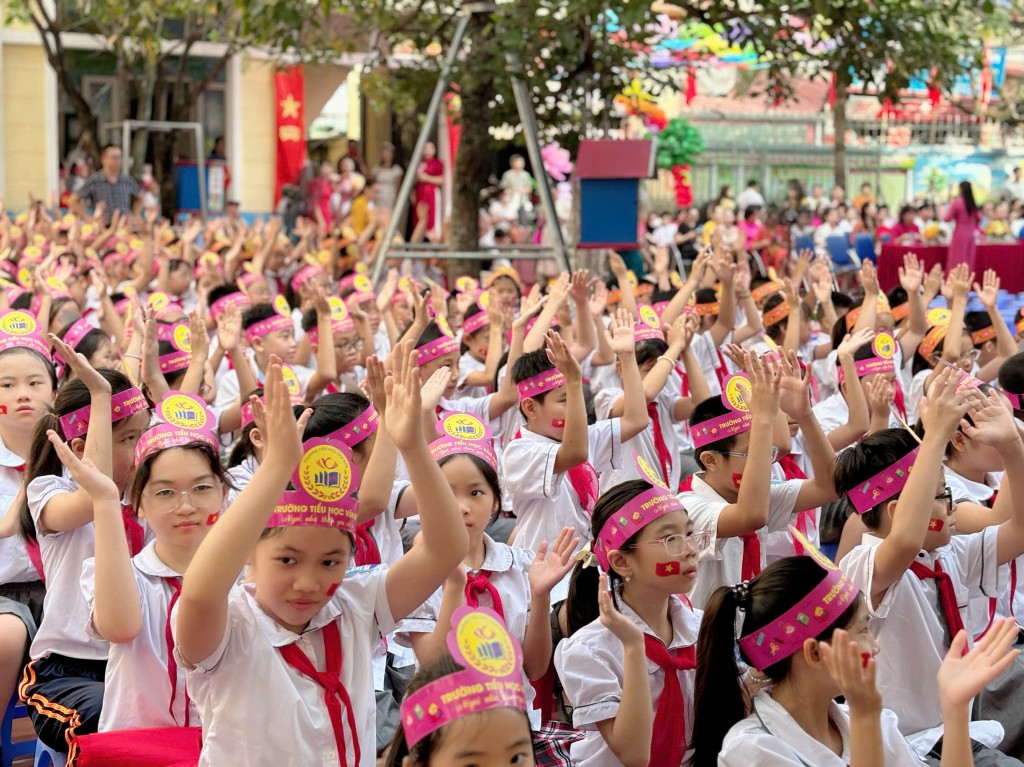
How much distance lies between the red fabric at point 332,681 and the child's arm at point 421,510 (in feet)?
0.54

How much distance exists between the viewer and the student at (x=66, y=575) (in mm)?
3436

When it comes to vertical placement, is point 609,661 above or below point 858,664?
below

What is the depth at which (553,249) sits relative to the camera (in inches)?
412

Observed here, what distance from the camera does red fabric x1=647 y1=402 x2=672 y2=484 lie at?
565cm

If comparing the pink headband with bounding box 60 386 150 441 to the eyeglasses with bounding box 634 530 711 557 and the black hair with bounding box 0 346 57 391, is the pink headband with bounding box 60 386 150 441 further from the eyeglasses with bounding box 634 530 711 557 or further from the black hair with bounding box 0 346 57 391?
the eyeglasses with bounding box 634 530 711 557

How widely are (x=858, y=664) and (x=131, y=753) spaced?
1.56m

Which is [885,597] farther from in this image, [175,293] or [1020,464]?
[175,293]

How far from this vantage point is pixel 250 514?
241cm

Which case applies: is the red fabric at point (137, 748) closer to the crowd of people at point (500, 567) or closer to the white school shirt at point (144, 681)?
the crowd of people at point (500, 567)

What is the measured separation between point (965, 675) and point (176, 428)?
1.92 metres

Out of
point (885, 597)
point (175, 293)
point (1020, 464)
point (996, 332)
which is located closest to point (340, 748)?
point (885, 597)

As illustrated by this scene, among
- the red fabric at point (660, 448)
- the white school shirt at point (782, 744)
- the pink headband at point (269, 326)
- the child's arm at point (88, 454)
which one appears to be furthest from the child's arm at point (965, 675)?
the pink headband at point (269, 326)

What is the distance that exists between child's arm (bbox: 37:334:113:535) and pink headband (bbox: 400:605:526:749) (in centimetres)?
155

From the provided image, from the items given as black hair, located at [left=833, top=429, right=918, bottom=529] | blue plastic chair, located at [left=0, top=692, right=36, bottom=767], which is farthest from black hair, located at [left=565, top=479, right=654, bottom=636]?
blue plastic chair, located at [left=0, top=692, right=36, bottom=767]
